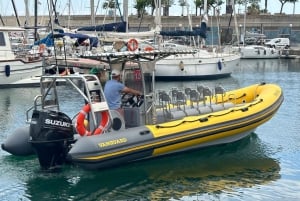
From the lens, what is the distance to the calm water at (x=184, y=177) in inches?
390

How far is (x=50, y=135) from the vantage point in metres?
10.1

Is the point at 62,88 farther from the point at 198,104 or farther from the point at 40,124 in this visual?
the point at 40,124

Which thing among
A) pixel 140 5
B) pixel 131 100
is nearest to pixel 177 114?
pixel 131 100

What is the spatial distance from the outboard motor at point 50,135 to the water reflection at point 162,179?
420 millimetres

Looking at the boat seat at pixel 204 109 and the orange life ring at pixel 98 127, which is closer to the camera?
the orange life ring at pixel 98 127

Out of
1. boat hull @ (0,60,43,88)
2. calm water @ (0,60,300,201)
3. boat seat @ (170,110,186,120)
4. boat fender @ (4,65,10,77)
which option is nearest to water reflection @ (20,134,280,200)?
calm water @ (0,60,300,201)

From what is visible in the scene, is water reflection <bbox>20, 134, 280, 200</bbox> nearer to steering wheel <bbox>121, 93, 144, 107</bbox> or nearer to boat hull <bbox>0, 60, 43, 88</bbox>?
steering wheel <bbox>121, 93, 144, 107</bbox>

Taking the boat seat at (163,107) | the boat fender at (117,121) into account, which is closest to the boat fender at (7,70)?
the boat seat at (163,107)

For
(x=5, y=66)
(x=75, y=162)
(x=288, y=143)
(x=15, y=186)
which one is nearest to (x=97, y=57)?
(x=75, y=162)

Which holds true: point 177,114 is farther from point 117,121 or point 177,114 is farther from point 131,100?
point 117,121

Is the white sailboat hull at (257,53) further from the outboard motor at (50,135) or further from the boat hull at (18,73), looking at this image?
the outboard motor at (50,135)

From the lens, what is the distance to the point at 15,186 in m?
10.2

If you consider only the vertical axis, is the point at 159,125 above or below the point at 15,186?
above

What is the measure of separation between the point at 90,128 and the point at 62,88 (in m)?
15.4
